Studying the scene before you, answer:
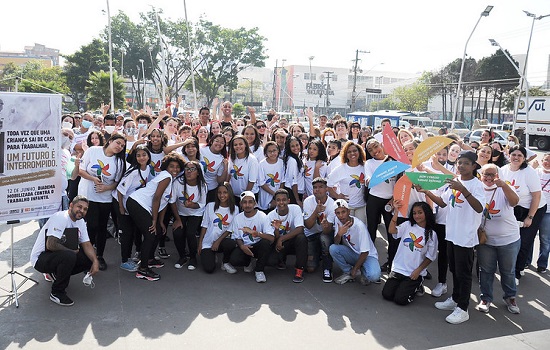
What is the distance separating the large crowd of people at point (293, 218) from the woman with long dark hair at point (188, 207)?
0.01 m

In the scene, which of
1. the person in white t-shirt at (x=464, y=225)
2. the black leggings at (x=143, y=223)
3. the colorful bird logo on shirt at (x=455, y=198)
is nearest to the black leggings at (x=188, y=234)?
the black leggings at (x=143, y=223)

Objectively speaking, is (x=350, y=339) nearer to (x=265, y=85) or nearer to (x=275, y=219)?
(x=275, y=219)

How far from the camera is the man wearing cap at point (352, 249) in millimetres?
5195

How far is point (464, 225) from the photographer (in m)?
4.30

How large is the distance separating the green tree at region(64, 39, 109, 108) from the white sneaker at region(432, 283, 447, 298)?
3968 cm

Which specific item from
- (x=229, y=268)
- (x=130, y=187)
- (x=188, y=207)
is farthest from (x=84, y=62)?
(x=229, y=268)

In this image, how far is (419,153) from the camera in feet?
14.9

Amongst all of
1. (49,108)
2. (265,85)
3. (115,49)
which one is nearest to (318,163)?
(49,108)

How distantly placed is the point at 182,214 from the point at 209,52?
113ft

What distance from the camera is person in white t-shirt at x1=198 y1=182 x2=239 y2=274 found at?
5484 mm

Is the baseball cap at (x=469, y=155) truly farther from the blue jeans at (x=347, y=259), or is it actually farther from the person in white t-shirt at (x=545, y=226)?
the person in white t-shirt at (x=545, y=226)

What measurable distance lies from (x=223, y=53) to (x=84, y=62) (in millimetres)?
12633

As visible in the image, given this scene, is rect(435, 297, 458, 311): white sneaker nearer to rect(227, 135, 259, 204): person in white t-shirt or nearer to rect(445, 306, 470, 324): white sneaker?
rect(445, 306, 470, 324): white sneaker

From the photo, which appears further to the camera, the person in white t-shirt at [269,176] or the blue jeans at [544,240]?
the person in white t-shirt at [269,176]
